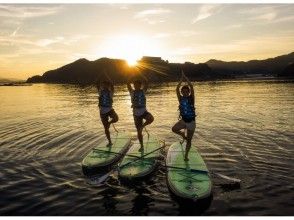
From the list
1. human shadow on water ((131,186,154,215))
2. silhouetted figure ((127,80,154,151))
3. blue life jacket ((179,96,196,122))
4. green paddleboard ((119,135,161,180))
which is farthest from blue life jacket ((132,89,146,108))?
human shadow on water ((131,186,154,215))

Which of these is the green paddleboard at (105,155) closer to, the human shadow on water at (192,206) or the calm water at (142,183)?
the calm water at (142,183)

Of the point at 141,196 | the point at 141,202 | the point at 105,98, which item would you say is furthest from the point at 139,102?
the point at 141,202

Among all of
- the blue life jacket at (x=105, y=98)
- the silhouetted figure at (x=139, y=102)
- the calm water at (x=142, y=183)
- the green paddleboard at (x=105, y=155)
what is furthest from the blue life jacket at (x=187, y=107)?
the blue life jacket at (x=105, y=98)

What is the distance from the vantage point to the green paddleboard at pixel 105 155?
1437 centimetres

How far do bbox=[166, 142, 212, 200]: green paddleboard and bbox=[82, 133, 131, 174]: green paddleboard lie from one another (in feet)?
8.61

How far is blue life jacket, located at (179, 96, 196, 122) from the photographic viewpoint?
13359 millimetres

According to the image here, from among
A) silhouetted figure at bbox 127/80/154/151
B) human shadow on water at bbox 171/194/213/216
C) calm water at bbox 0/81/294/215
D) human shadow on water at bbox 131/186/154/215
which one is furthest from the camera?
silhouetted figure at bbox 127/80/154/151

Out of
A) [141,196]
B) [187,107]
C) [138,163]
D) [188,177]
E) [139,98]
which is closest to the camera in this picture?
[141,196]

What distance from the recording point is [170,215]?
402 inches

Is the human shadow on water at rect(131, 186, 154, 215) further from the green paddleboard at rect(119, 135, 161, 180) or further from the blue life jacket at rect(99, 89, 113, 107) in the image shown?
the blue life jacket at rect(99, 89, 113, 107)

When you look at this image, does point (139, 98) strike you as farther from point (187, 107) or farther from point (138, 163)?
point (138, 163)

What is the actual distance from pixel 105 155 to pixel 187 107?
468 centimetres

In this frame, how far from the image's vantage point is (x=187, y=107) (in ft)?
44.0

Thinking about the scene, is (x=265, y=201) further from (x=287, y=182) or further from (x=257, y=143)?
(x=257, y=143)
